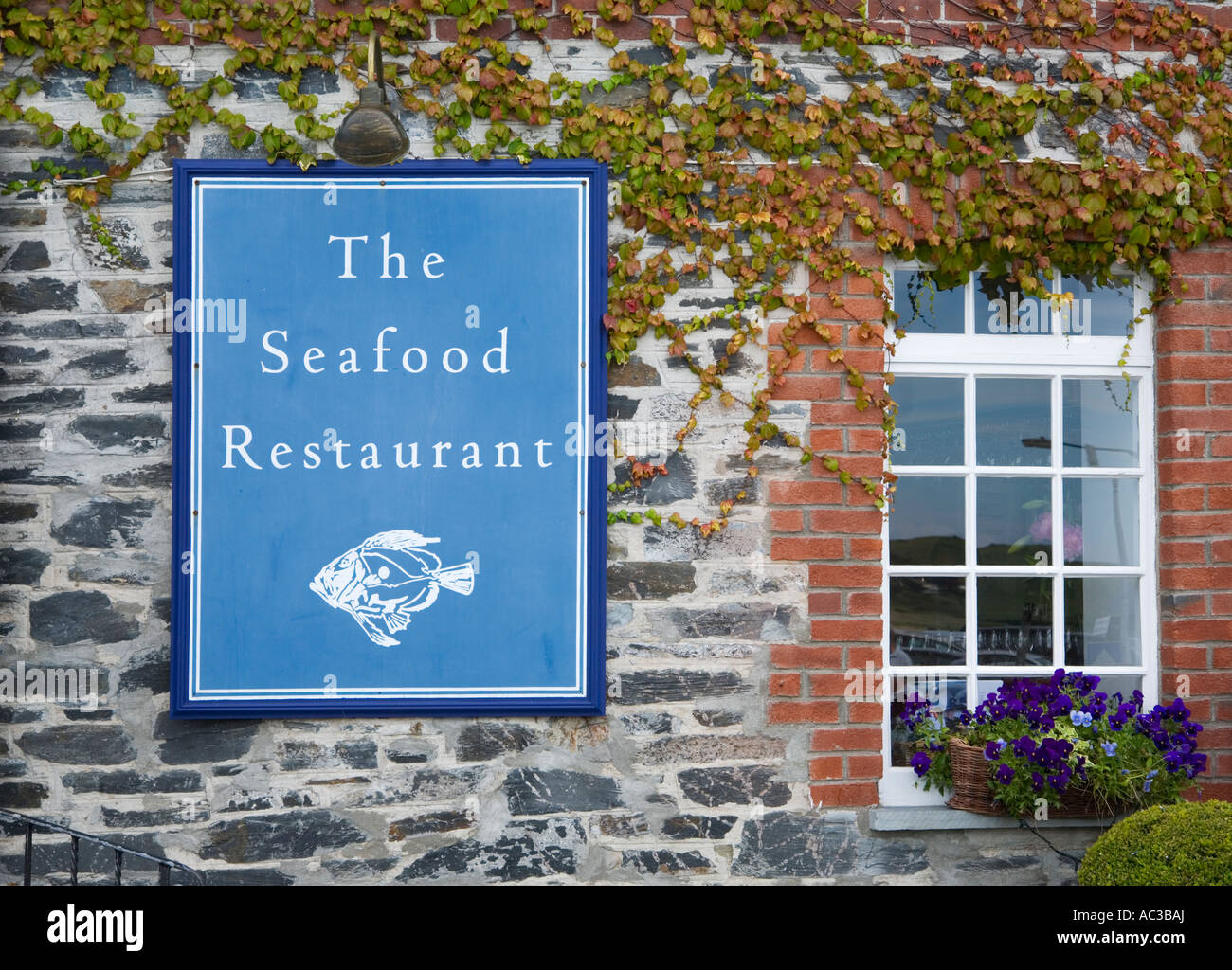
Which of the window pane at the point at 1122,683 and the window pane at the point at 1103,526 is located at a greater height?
the window pane at the point at 1103,526

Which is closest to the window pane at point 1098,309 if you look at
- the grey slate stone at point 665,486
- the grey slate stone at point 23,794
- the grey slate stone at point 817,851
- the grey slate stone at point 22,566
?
the grey slate stone at point 665,486

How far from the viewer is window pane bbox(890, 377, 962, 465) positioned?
12.5ft

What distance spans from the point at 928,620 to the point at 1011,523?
51 centimetres

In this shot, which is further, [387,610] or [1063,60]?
[1063,60]

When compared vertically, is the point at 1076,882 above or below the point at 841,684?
below

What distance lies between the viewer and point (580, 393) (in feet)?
11.8

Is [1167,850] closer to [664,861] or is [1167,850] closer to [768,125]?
[664,861]

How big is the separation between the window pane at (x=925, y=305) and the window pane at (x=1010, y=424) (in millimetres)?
268

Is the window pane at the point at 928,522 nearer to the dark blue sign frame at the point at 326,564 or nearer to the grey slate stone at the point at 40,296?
the dark blue sign frame at the point at 326,564

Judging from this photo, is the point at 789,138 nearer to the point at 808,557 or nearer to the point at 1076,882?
the point at 808,557

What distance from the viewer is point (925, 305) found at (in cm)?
385

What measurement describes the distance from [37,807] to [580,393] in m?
2.46

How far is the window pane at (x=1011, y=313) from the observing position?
386 cm

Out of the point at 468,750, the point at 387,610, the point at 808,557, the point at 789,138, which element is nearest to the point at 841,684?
the point at 808,557
